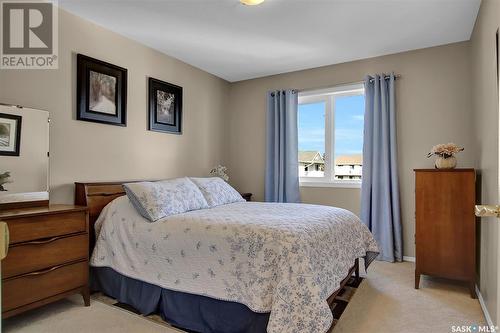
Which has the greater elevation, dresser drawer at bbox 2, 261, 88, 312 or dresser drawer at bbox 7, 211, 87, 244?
dresser drawer at bbox 7, 211, 87, 244

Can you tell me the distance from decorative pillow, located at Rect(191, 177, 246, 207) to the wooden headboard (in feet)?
2.72

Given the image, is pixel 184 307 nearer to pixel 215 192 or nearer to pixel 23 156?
pixel 215 192

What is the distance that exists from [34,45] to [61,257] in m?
1.74

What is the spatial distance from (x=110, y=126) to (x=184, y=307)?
1937 millimetres

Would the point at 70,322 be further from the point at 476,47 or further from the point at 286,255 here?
the point at 476,47

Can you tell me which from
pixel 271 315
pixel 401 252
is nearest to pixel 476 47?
pixel 401 252

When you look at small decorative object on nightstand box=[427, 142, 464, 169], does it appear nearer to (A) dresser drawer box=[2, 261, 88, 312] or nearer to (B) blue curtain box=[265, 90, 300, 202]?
(B) blue curtain box=[265, 90, 300, 202]

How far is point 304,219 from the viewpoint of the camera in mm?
2307

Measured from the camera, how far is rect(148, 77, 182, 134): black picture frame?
11.7 ft

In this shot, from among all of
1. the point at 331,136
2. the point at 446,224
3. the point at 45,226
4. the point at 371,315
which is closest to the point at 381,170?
the point at 331,136

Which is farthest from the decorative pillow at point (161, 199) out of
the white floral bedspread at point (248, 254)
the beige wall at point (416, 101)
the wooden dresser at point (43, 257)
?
the beige wall at point (416, 101)

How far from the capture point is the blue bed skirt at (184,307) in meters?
1.94

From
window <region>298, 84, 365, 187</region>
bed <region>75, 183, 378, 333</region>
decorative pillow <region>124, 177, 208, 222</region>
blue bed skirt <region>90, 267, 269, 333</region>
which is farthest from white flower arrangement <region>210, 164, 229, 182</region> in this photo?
blue bed skirt <region>90, 267, 269, 333</region>

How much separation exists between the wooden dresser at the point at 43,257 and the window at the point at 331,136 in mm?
2863
